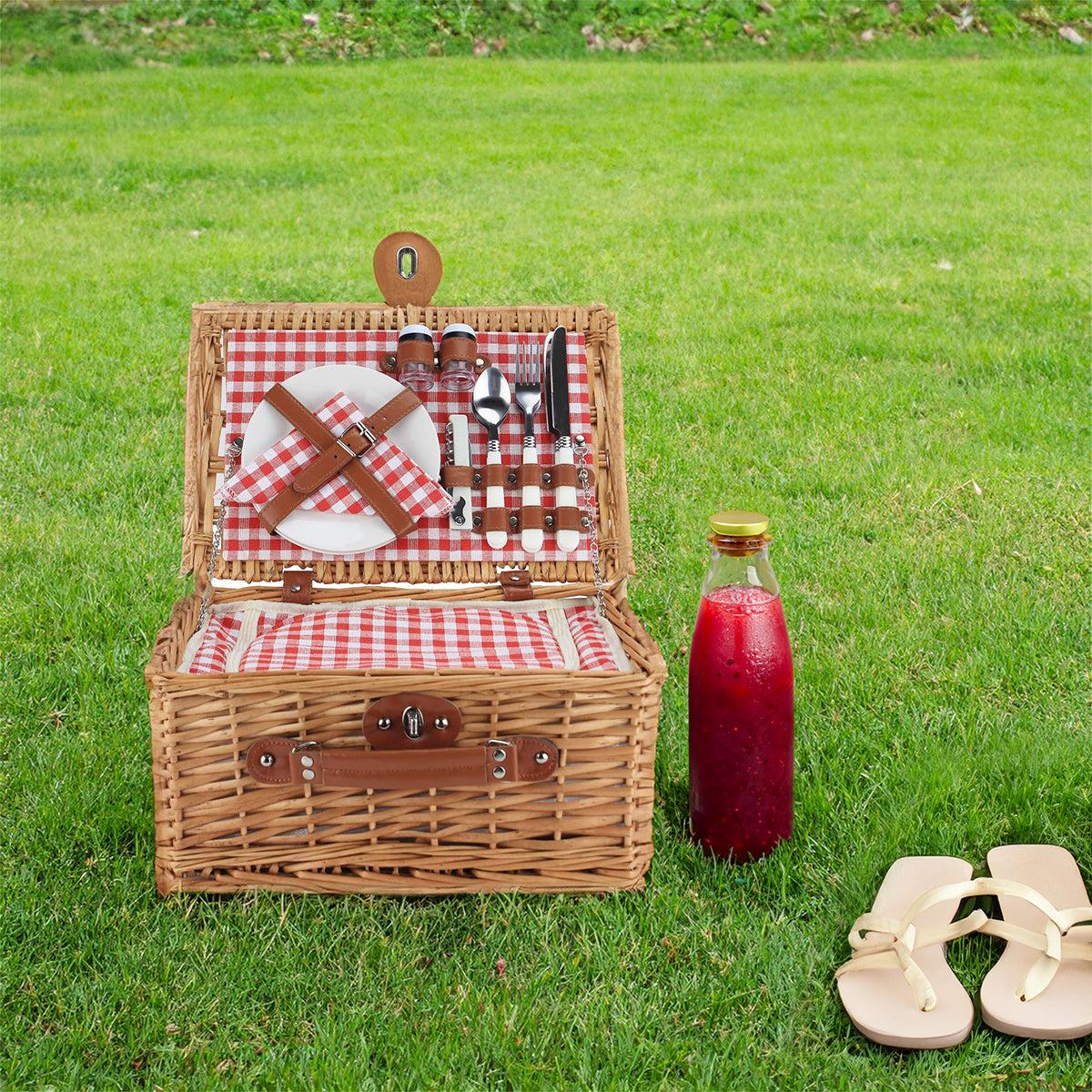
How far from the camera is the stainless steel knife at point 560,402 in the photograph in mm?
2416

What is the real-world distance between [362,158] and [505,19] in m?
4.01

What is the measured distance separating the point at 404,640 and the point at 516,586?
0.25 m

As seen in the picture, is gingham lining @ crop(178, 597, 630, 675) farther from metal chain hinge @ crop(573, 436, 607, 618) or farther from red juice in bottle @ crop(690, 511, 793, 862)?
red juice in bottle @ crop(690, 511, 793, 862)

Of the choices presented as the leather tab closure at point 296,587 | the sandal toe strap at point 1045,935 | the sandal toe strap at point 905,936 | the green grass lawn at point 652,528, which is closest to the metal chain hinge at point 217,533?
the leather tab closure at point 296,587

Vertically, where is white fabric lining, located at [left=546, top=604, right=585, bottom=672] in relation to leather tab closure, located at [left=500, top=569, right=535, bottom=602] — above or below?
below

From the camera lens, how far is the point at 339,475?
2.41m

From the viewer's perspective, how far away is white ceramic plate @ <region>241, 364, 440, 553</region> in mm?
2393

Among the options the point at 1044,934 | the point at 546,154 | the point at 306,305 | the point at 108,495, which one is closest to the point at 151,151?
the point at 546,154

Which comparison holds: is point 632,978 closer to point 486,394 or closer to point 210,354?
point 486,394

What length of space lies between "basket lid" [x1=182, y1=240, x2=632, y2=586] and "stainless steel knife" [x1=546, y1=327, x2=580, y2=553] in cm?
4

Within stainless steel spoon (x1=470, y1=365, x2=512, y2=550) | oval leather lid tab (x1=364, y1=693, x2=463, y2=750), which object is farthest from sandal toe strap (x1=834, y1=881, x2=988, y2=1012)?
stainless steel spoon (x1=470, y1=365, x2=512, y2=550)

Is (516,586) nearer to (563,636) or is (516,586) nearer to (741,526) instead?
(563,636)

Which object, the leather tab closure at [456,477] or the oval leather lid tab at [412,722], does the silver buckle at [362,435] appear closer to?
the leather tab closure at [456,477]

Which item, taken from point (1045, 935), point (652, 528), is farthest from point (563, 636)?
point (652, 528)
